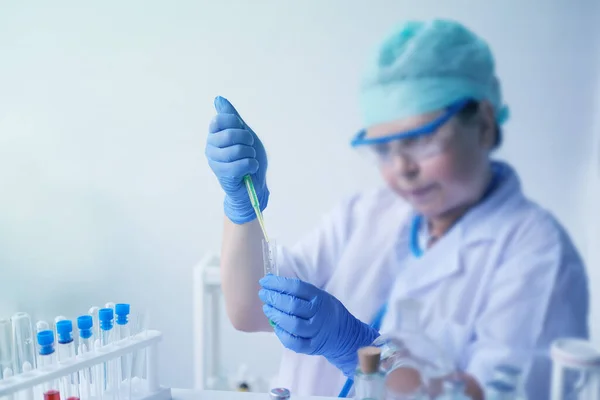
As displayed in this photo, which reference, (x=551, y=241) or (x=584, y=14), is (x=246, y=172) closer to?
(x=551, y=241)

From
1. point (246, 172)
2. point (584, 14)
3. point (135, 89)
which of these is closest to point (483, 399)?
point (246, 172)

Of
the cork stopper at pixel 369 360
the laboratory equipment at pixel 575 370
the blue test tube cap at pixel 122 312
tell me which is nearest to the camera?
the laboratory equipment at pixel 575 370

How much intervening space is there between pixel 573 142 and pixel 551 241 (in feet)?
0.72

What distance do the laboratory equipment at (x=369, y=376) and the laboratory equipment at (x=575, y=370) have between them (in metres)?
0.29

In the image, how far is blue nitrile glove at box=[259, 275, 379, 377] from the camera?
0.95 metres

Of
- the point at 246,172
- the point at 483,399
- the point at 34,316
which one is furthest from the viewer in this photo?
the point at 34,316

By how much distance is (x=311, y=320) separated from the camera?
0.95 meters

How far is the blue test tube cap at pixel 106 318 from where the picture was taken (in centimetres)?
100

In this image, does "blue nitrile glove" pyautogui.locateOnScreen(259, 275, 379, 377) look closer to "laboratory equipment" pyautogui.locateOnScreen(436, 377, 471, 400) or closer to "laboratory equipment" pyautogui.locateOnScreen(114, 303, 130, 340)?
"laboratory equipment" pyautogui.locateOnScreen(436, 377, 471, 400)

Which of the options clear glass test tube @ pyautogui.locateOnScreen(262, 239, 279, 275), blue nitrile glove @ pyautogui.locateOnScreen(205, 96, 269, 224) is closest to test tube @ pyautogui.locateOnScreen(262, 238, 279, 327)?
clear glass test tube @ pyautogui.locateOnScreen(262, 239, 279, 275)

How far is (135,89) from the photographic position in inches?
53.1

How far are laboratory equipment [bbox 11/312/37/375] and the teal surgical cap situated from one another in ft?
3.33

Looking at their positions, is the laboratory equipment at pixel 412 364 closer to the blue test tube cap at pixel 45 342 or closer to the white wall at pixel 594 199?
the white wall at pixel 594 199

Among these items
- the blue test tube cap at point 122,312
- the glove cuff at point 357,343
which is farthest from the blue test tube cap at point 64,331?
the glove cuff at point 357,343
